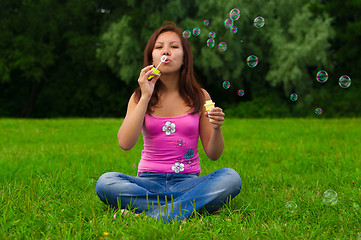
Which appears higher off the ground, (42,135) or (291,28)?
(291,28)

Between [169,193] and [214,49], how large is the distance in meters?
13.8

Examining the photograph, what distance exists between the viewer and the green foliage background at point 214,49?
51.2ft

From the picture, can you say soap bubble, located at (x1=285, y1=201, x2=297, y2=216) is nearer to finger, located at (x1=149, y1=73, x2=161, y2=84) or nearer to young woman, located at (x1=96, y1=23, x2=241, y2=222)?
young woman, located at (x1=96, y1=23, x2=241, y2=222)

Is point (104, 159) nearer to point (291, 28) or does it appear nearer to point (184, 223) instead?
point (184, 223)

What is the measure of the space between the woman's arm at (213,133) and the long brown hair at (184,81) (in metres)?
0.12

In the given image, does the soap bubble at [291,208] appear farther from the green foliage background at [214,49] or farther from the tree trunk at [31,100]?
the tree trunk at [31,100]

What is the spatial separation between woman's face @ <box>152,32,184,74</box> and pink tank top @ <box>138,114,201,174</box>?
0.40 metres

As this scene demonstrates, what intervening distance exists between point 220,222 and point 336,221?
2.43 feet

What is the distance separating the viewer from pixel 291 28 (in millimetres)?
15961

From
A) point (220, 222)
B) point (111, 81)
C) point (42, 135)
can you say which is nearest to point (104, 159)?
point (220, 222)

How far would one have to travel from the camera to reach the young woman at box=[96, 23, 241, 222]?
101 inches

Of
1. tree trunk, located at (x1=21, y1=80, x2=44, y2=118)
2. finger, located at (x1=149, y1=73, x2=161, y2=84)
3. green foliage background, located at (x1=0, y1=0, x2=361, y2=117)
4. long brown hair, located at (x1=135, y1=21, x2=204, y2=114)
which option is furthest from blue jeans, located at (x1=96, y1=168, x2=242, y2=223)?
tree trunk, located at (x1=21, y1=80, x2=44, y2=118)

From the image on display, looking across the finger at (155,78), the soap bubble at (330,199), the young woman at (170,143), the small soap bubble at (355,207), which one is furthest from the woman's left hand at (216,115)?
the small soap bubble at (355,207)

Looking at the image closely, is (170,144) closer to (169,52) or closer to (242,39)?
(169,52)
